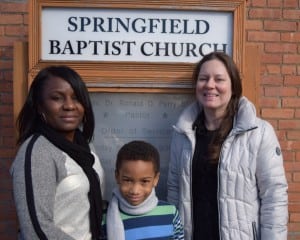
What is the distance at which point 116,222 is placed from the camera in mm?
1896

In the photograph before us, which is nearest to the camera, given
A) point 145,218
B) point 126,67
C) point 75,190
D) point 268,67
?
point 75,190

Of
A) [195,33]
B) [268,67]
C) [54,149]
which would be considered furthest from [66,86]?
[268,67]

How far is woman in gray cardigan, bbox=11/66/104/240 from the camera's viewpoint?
1676mm

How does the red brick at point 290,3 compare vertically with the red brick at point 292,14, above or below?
above

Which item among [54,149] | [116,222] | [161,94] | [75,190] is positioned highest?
[161,94]

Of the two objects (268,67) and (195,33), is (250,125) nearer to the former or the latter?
(195,33)

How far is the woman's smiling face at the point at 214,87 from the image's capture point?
2.10 meters

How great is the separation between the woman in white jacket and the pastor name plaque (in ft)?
0.73

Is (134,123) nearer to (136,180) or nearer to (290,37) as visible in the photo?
(136,180)

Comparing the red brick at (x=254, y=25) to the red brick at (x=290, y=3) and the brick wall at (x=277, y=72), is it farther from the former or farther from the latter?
the red brick at (x=290, y=3)

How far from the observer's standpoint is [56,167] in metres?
1.76

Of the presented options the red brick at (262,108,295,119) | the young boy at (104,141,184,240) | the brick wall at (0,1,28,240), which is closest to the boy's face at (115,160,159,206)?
the young boy at (104,141,184,240)

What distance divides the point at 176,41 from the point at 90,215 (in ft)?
3.15

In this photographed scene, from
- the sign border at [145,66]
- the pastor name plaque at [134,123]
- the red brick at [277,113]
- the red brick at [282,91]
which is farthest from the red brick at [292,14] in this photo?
the pastor name plaque at [134,123]
